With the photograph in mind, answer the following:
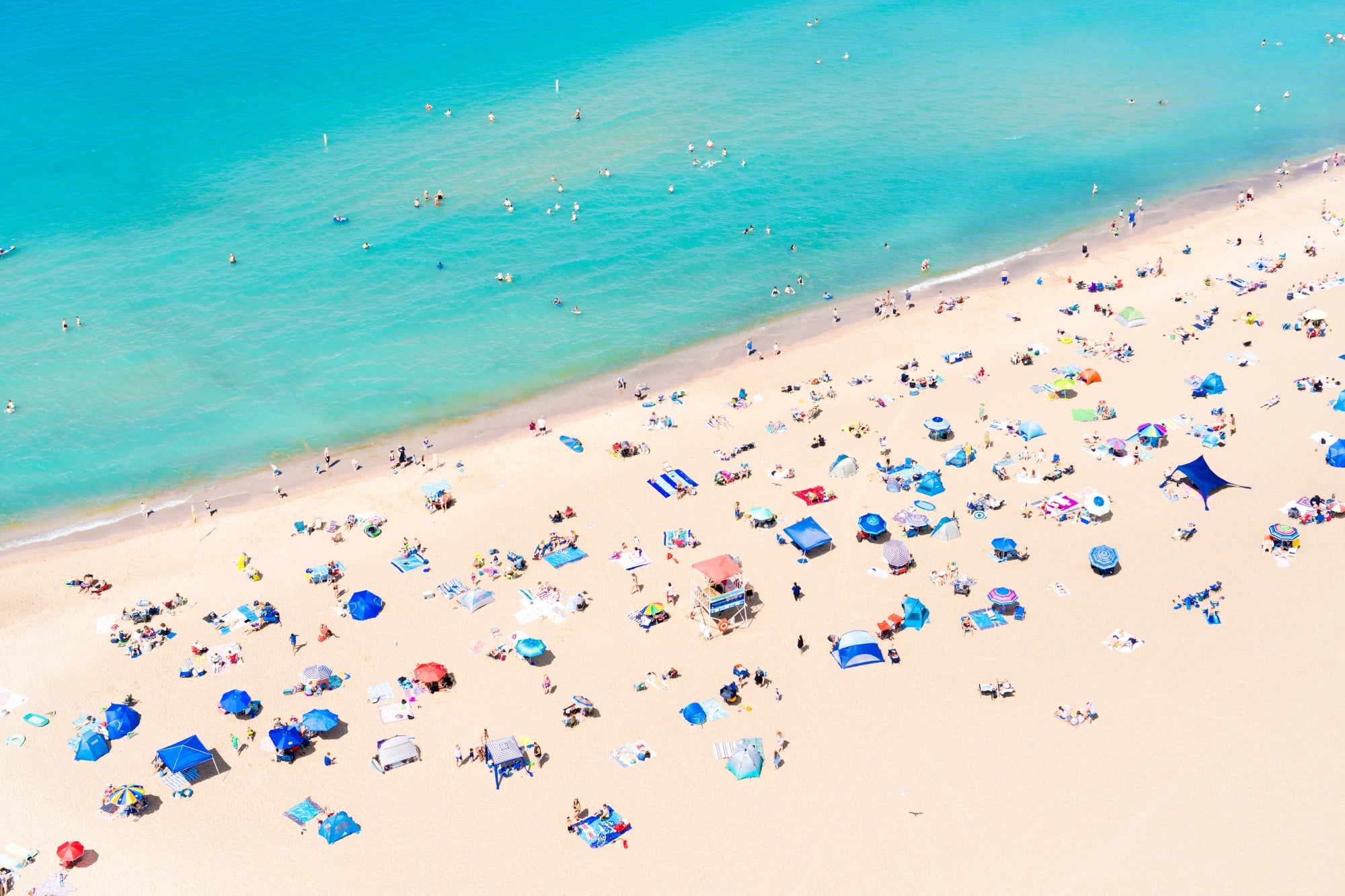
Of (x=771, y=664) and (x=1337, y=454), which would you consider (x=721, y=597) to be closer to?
(x=771, y=664)

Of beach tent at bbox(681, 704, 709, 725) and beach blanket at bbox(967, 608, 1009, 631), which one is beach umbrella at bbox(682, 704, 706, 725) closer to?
beach tent at bbox(681, 704, 709, 725)

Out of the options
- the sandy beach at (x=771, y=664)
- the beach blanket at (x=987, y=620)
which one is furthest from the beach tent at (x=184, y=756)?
the beach blanket at (x=987, y=620)

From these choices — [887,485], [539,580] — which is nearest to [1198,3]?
[887,485]

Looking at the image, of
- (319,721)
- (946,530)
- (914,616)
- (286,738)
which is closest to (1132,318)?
(946,530)

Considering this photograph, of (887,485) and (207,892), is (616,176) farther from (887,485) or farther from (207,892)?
(207,892)

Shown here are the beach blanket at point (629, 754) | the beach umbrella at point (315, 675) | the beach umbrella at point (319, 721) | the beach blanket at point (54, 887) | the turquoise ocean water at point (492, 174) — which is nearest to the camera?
the beach blanket at point (54, 887)

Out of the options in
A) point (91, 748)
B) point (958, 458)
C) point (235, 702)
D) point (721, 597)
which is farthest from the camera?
point (958, 458)

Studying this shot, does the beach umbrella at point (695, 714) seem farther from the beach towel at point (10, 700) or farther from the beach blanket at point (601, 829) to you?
the beach towel at point (10, 700)
